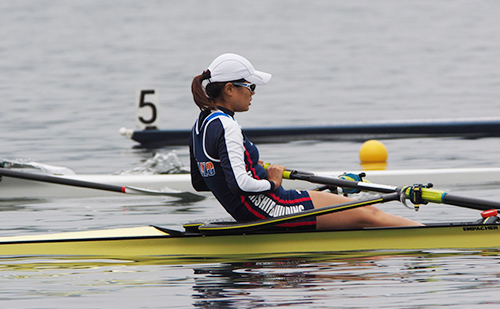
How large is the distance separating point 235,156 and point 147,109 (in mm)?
8399

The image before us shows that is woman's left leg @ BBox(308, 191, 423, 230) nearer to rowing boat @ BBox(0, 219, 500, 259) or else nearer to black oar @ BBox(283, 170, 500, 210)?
rowing boat @ BBox(0, 219, 500, 259)

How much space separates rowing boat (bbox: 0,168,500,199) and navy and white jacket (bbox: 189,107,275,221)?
341cm

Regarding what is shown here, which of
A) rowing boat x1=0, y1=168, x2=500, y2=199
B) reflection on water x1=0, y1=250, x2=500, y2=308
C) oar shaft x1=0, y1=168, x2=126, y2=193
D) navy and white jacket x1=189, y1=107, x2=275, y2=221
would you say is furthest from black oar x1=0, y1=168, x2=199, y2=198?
navy and white jacket x1=189, y1=107, x2=275, y2=221

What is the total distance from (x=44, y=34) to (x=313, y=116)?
114 ft

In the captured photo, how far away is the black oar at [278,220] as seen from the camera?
18.2 ft

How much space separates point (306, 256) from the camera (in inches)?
229

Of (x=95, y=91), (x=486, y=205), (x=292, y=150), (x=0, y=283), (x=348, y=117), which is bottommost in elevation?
(x=0, y=283)

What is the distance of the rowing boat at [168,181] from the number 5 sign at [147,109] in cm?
426

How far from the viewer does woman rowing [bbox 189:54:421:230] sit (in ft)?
18.1

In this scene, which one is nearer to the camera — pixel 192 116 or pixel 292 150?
pixel 292 150

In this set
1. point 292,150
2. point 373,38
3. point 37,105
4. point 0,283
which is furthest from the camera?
point 373,38

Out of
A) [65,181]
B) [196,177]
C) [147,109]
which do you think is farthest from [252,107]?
[196,177]

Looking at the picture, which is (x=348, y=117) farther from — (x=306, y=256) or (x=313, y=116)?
(x=306, y=256)

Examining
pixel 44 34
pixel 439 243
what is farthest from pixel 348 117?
pixel 44 34
